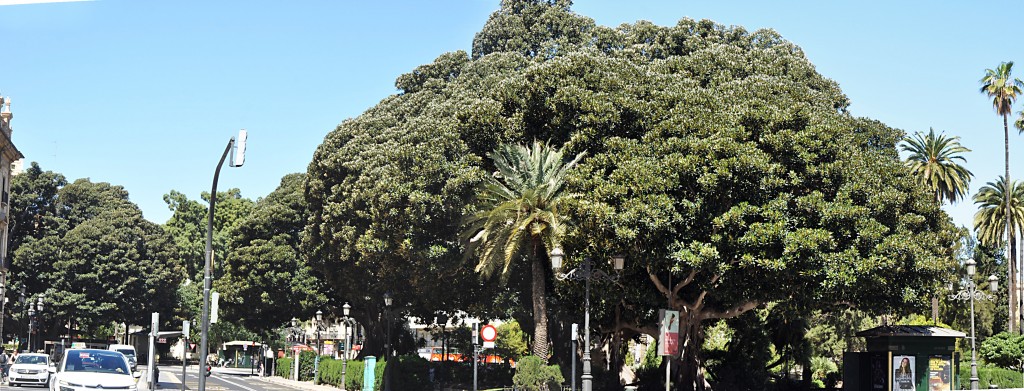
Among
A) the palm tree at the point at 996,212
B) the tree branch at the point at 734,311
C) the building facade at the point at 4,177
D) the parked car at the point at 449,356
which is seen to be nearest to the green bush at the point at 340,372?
the parked car at the point at 449,356

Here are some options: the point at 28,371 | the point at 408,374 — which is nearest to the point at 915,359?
the point at 408,374

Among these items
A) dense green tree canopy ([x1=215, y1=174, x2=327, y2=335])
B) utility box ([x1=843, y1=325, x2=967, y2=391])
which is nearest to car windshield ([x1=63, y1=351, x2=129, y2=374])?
utility box ([x1=843, y1=325, x2=967, y2=391])

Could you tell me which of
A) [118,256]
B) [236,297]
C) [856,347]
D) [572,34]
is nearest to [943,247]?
[572,34]

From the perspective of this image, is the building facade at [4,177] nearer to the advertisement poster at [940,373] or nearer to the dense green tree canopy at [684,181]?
the dense green tree canopy at [684,181]

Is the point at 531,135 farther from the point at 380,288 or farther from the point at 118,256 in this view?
the point at 118,256

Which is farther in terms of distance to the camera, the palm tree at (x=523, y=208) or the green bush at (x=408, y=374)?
the green bush at (x=408, y=374)

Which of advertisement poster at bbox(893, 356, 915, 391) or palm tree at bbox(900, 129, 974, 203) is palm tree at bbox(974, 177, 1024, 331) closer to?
palm tree at bbox(900, 129, 974, 203)

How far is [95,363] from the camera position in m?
24.9

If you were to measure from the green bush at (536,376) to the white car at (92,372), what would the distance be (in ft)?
43.6

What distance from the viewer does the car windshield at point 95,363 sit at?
968 inches

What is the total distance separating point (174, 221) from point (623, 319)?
72314mm

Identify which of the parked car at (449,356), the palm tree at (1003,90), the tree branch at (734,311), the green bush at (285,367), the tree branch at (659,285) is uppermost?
the palm tree at (1003,90)

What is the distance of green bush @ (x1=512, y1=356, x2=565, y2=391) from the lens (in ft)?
112

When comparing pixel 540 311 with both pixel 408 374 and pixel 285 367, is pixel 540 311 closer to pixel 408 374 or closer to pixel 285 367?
pixel 408 374
